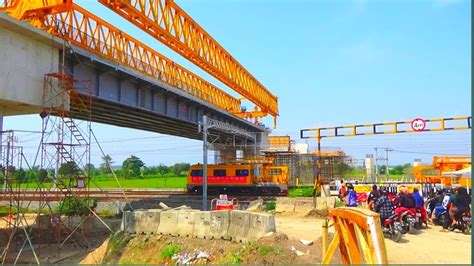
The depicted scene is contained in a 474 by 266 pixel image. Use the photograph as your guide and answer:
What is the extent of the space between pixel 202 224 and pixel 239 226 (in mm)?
1655

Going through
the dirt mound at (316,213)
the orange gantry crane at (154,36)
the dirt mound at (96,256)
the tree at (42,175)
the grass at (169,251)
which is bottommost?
the dirt mound at (96,256)

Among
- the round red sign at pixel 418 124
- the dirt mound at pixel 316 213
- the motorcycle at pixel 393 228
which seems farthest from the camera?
the round red sign at pixel 418 124

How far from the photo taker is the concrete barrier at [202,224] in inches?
601

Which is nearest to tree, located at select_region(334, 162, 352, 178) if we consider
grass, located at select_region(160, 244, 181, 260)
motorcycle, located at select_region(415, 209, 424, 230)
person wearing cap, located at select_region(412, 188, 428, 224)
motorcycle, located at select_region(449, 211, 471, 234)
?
person wearing cap, located at select_region(412, 188, 428, 224)

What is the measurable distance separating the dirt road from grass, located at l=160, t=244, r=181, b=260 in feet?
12.7

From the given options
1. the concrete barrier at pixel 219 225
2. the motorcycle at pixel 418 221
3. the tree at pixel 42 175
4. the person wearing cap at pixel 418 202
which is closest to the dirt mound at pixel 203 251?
the concrete barrier at pixel 219 225

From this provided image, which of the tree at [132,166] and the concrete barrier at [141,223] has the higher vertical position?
the tree at [132,166]

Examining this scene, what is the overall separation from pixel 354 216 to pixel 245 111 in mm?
40419

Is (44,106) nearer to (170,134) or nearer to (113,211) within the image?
(113,211)

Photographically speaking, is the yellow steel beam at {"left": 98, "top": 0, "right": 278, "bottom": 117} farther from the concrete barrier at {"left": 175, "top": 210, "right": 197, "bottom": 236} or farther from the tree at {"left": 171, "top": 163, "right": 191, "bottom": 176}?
the tree at {"left": 171, "top": 163, "right": 191, "bottom": 176}

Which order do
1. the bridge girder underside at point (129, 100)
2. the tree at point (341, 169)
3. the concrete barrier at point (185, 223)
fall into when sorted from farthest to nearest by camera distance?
the tree at point (341, 169)
the bridge girder underside at point (129, 100)
the concrete barrier at point (185, 223)

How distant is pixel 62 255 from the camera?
17312 mm

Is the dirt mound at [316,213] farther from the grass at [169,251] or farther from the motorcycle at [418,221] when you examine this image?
the grass at [169,251]

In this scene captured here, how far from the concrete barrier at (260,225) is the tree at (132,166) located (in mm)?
71525
